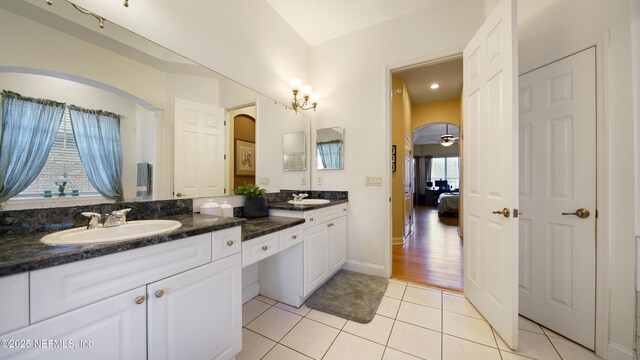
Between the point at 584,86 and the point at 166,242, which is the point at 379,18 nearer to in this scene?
the point at 584,86

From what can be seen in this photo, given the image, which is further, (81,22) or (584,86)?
(584,86)

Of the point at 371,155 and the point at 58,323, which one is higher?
the point at 371,155

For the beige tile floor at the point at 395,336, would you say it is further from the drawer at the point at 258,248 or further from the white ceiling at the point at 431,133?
the white ceiling at the point at 431,133

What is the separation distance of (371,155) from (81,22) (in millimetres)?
2370

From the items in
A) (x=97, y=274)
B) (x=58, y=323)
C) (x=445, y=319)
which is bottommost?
(x=445, y=319)

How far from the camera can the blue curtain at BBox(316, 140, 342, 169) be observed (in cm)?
271

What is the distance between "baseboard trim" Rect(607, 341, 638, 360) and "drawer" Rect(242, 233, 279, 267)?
2.13m

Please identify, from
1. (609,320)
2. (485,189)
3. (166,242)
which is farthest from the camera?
(485,189)

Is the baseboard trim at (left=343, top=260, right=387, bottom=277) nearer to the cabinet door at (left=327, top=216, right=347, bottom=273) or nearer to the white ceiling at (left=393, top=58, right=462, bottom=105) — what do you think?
the cabinet door at (left=327, top=216, right=347, bottom=273)

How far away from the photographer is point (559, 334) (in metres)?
1.55

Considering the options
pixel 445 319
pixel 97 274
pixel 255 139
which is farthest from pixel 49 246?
pixel 445 319

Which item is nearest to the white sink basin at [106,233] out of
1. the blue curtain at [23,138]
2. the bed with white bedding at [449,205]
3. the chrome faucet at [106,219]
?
the chrome faucet at [106,219]

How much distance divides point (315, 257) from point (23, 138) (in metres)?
1.86

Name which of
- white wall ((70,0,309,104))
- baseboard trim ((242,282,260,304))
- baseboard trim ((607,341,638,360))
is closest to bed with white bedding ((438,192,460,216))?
baseboard trim ((607,341,638,360))
